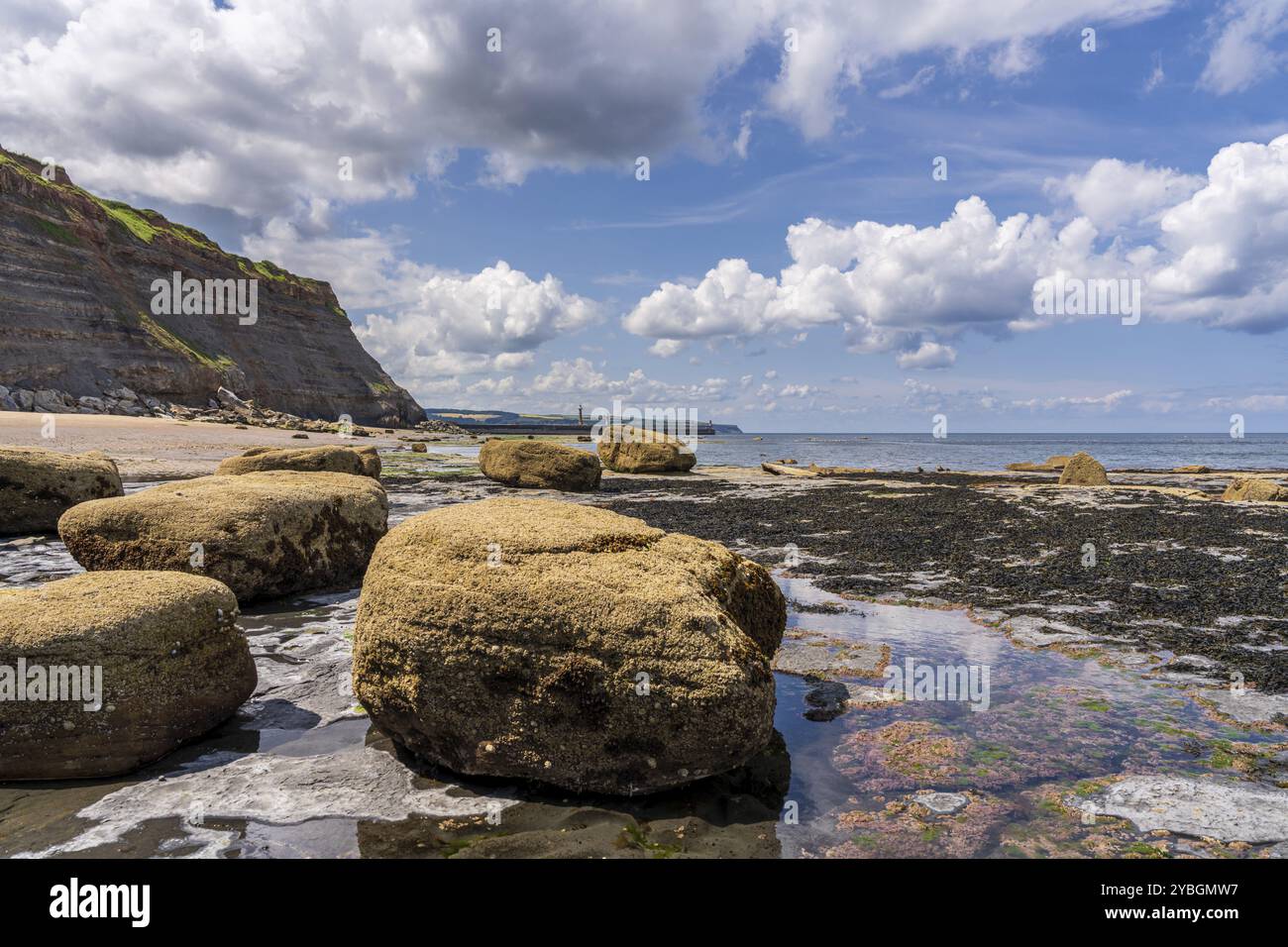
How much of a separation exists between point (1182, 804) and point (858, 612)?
475cm

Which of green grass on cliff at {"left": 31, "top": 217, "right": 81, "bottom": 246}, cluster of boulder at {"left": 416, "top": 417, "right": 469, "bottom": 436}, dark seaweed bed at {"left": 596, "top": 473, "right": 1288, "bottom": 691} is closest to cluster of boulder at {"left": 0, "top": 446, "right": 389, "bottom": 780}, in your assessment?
dark seaweed bed at {"left": 596, "top": 473, "right": 1288, "bottom": 691}

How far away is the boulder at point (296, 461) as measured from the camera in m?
16.7

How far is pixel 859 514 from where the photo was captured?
713 inches

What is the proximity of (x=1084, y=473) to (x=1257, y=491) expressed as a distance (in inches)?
280

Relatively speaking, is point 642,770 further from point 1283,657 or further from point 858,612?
point 1283,657

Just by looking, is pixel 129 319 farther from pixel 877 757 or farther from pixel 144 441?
pixel 877 757

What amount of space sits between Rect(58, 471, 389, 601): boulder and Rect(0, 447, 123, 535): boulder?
5261 mm

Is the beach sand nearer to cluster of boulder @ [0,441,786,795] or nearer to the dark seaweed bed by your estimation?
the dark seaweed bed

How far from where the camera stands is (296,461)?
1734 centimetres

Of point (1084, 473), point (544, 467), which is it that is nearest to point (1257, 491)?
point (1084, 473)

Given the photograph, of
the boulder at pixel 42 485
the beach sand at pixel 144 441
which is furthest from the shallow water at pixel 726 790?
the beach sand at pixel 144 441

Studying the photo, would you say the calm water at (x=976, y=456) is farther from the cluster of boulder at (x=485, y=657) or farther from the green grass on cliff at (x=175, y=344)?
the green grass on cliff at (x=175, y=344)

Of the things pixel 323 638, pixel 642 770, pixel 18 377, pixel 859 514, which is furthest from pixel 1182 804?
pixel 18 377

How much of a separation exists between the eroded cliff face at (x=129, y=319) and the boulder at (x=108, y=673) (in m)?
57.3
